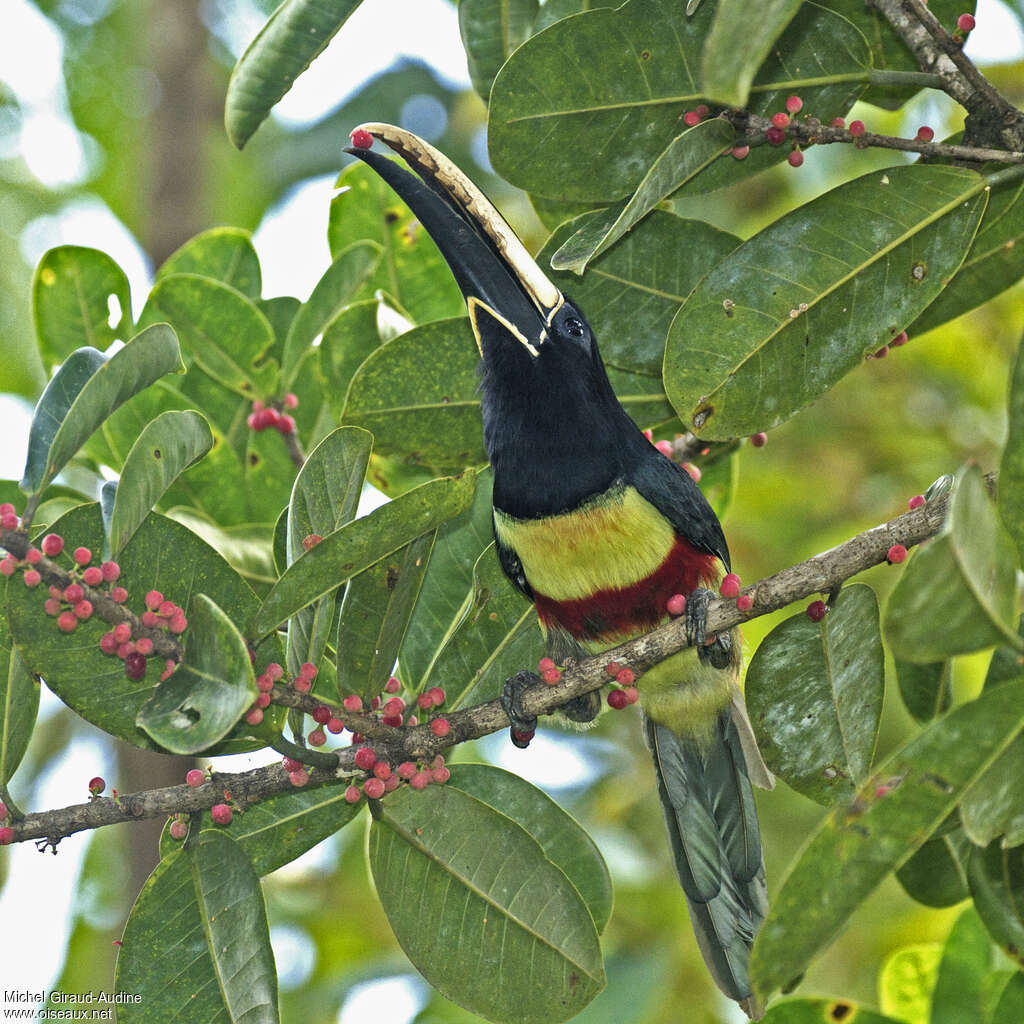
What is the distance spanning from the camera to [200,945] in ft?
7.09

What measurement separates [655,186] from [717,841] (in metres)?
1.69

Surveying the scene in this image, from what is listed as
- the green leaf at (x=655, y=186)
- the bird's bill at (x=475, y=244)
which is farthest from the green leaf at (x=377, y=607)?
the bird's bill at (x=475, y=244)

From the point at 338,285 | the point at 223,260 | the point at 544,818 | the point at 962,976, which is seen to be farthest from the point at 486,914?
the point at 223,260

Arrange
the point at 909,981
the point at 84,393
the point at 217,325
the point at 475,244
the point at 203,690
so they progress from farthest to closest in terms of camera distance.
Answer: the point at 217,325, the point at 909,981, the point at 475,244, the point at 84,393, the point at 203,690

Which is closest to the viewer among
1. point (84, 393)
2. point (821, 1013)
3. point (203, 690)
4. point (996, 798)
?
point (996, 798)

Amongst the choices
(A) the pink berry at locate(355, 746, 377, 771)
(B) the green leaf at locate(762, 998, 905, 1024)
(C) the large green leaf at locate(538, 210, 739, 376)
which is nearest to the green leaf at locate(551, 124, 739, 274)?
(C) the large green leaf at locate(538, 210, 739, 376)

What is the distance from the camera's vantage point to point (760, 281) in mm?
2242

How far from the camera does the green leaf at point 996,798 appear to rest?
1.61m

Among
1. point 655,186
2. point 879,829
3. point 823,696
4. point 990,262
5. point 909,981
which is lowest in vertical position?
point 909,981

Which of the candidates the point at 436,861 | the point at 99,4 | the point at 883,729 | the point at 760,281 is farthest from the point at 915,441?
the point at 99,4

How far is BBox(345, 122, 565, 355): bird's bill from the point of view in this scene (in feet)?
8.38

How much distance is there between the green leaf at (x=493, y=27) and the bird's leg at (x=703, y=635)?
3.81 feet

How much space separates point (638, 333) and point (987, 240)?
713 mm

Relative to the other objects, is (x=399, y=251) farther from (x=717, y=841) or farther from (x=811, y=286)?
(x=717, y=841)
